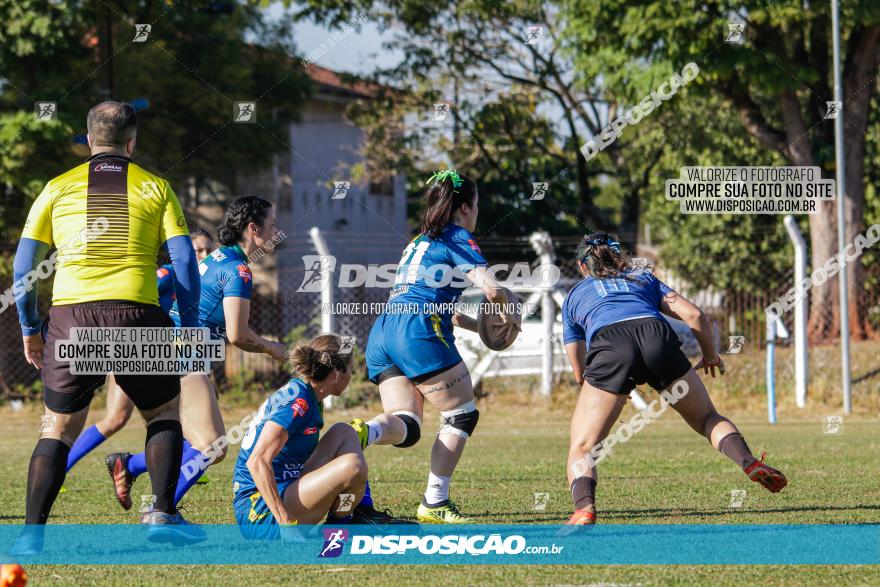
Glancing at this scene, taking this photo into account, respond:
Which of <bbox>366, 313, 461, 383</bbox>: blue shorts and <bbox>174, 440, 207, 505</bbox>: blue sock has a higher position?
<bbox>366, 313, 461, 383</bbox>: blue shorts

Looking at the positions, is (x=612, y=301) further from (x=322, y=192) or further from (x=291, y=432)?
(x=322, y=192)

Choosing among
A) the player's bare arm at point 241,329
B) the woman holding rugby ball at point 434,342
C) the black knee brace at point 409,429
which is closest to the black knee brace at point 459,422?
the woman holding rugby ball at point 434,342

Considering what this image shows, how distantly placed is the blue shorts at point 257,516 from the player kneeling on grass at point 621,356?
4.91ft

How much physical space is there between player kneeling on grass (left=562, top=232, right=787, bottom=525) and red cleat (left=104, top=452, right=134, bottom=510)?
8.87ft

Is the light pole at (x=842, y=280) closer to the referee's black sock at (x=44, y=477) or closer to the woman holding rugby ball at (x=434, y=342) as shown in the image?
the woman holding rugby ball at (x=434, y=342)

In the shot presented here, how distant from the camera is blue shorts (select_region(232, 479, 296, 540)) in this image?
570cm

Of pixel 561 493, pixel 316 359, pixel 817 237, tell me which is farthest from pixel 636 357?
pixel 817 237

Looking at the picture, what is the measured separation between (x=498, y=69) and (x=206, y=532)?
69.1 ft

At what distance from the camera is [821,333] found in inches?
712

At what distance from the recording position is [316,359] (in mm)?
5750

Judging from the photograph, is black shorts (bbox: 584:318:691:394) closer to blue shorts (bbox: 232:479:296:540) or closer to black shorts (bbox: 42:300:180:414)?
blue shorts (bbox: 232:479:296:540)

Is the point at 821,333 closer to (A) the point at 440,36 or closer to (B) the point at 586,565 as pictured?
(A) the point at 440,36

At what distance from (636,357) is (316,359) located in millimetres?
1699

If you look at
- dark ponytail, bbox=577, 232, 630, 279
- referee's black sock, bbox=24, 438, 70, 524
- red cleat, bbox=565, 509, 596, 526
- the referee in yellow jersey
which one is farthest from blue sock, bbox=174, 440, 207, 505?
dark ponytail, bbox=577, 232, 630, 279
